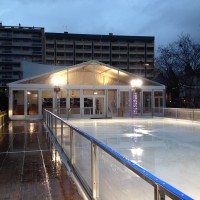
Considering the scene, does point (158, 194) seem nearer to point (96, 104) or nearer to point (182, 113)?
point (182, 113)

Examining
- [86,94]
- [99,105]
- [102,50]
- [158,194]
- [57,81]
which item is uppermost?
[102,50]

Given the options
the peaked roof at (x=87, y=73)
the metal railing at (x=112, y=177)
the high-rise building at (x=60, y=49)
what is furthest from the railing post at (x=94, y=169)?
the high-rise building at (x=60, y=49)

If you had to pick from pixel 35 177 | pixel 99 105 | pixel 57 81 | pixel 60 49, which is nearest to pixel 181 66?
pixel 99 105

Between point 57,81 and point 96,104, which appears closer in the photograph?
point 57,81

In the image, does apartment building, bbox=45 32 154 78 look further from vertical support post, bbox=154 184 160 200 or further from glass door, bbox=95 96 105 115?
vertical support post, bbox=154 184 160 200

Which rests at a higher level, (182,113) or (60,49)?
(60,49)

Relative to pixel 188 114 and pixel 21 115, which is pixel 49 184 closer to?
pixel 188 114

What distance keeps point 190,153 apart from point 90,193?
5.67 meters

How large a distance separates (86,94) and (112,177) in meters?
30.5

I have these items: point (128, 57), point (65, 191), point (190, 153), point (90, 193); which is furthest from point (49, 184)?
point (128, 57)

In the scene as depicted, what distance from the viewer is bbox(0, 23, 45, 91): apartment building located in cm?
8300

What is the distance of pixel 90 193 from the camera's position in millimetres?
4484

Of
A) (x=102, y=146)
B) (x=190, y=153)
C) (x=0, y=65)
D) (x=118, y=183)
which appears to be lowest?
(x=190, y=153)

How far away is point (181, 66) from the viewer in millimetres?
44500
